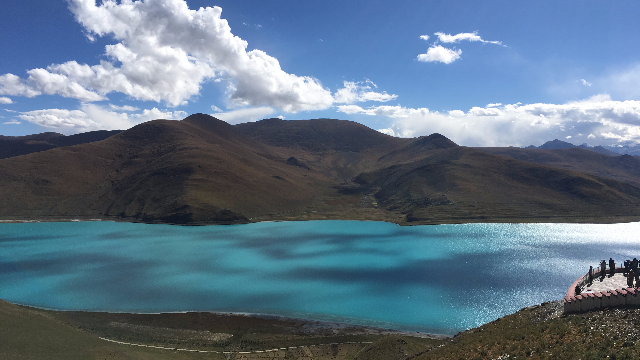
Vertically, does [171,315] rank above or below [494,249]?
below

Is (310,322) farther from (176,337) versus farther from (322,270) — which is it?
(322,270)

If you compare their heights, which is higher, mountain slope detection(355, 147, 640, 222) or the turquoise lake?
mountain slope detection(355, 147, 640, 222)

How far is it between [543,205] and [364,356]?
158506 millimetres

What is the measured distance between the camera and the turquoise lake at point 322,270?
53594 millimetres

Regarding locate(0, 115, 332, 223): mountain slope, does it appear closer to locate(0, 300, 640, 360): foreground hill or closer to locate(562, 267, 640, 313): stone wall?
Result: locate(0, 300, 640, 360): foreground hill

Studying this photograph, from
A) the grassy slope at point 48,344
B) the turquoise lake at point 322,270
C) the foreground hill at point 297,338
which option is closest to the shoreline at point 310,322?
the foreground hill at point 297,338

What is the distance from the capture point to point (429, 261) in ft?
258

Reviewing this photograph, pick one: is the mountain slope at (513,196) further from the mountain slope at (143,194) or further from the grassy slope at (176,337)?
the grassy slope at (176,337)

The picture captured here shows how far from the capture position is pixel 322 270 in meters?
73.1

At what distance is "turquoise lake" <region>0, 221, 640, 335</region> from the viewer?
176 ft

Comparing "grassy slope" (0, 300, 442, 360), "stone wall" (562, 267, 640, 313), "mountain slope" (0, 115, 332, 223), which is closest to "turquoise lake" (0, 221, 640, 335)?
"grassy slope" (0, 300, 442, 360)

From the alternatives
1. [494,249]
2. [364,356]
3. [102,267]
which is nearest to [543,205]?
[494,249]

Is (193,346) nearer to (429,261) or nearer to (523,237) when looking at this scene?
(429,261)

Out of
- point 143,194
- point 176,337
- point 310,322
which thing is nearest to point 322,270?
point 310,322
